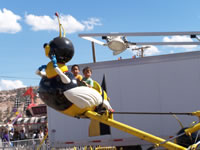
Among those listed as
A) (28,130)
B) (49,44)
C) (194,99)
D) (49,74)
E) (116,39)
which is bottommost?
(28,130)

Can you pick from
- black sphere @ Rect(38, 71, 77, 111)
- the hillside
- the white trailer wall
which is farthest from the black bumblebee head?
the hillside

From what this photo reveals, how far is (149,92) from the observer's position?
804cm

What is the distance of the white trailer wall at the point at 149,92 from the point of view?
308 inches

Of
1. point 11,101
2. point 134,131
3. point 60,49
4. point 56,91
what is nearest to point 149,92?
point 134,131

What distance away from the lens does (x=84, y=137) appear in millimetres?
8430

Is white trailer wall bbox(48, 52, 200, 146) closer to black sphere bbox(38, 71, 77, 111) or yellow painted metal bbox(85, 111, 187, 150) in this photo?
yellow painted metal bbox(85, 111, 187, 150)

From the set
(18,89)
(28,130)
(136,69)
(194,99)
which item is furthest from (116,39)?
(18,89)

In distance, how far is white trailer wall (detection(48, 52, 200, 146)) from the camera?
25.6 feet

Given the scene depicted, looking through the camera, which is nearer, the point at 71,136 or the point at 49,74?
the point at 49,74

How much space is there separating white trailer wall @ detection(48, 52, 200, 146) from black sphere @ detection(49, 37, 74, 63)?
3.86 metres

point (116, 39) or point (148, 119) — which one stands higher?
point (116, 39)

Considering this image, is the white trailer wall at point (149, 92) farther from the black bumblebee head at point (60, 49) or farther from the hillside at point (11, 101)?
the hillside at point (11, 101)

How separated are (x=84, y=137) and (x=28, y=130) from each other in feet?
72.1

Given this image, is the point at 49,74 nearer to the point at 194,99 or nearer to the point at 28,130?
the point at 194,99
